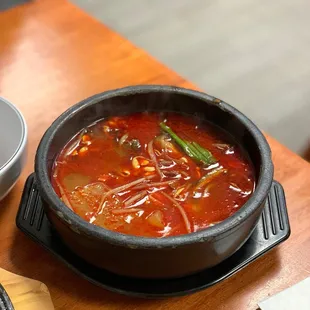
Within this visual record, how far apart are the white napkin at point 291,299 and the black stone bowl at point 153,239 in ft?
0.39

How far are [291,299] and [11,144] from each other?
0.76 metres

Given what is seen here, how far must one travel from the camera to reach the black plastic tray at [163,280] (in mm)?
1068

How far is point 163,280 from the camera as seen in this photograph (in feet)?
3.51

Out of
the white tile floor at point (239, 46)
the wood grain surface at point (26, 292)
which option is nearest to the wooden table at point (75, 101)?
the wood grain surface at point (26, 292)

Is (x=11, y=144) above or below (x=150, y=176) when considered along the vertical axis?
below

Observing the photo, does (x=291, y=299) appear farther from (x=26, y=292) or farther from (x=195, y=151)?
(x=26, y=292)

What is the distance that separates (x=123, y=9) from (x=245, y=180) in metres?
2.69

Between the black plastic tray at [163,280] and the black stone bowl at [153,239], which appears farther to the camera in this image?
the black plastic tray at [163,280]

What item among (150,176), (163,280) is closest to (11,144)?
(150,176)

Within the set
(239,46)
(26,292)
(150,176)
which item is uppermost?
(150,176)

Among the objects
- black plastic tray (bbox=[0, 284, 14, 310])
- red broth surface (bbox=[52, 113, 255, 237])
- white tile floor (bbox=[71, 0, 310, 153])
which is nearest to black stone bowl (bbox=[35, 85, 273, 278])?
red broth surface (bbox=[52, 113, 255, 237])

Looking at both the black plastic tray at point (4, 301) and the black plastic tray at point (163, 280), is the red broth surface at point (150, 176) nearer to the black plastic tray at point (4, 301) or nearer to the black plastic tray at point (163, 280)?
the black plastic tray at point (163, 280)

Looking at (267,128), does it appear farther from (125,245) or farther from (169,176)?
(125,245)

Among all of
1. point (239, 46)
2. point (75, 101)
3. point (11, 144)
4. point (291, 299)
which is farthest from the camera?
point (239, 46)
